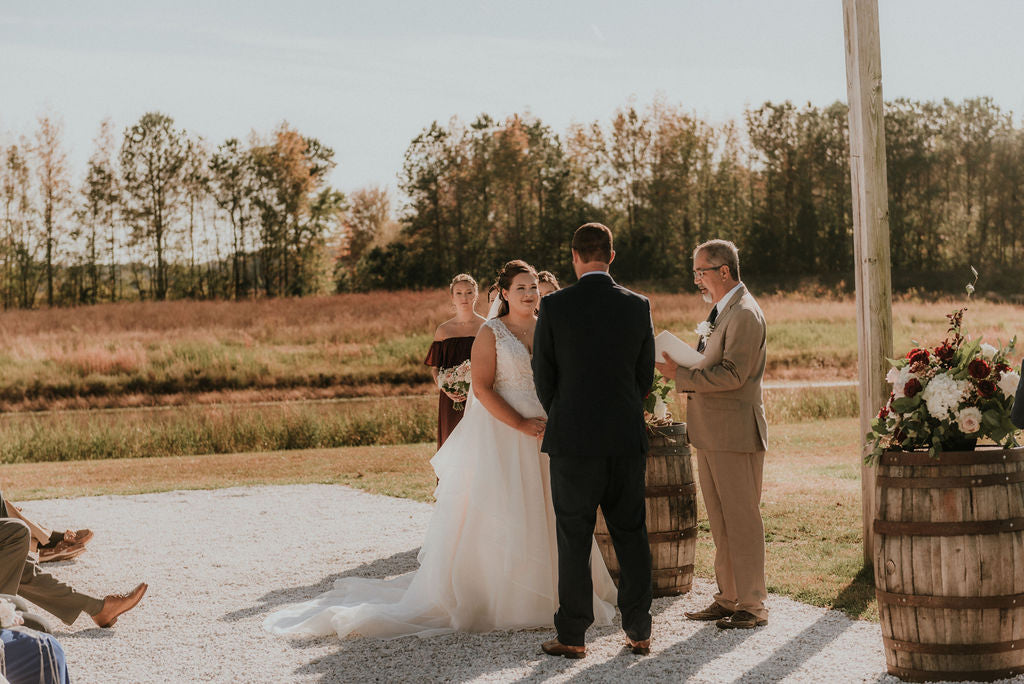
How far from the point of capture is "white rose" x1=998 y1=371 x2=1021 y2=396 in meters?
4.92

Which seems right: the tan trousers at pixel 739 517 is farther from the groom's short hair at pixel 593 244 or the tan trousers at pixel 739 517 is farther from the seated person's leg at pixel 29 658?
the seated person's leg at pixel 29 658

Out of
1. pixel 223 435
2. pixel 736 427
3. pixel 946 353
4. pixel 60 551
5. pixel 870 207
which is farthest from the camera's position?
pixel 223 435

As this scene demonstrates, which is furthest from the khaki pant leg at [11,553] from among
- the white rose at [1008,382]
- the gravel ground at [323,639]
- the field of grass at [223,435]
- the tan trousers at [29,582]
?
the field of grass at [223,435]

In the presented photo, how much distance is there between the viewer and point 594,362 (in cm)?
528

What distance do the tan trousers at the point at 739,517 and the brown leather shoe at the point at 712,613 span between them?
0.09m

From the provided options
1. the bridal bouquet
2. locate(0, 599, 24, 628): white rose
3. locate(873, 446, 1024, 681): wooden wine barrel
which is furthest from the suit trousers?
locate(0, 599, 24, 628): white rose

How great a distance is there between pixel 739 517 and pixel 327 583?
3.17 m

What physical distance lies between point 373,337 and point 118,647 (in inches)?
1280

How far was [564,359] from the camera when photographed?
533 cm

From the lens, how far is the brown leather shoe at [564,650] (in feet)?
18.1

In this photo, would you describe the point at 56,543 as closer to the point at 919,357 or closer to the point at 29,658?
the point at 29,658

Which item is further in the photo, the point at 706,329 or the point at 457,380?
the point at 457,380

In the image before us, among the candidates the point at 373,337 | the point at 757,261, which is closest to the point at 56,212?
the point at 373,337

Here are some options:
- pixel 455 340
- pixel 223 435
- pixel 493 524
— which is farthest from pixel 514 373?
pixel 223 435
